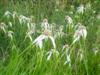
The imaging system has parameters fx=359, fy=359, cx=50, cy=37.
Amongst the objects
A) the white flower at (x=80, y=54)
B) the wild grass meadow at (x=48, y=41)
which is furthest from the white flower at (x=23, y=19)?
the white flower at (x=80, y=54)

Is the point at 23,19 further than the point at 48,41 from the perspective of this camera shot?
Yes

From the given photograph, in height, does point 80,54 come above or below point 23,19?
below

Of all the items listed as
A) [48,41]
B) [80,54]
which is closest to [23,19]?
[48,41]

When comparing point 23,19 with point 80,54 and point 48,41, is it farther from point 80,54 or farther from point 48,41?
point 80,54

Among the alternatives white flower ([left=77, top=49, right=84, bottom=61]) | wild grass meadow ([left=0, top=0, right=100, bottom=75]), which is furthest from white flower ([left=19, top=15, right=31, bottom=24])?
white flower ([left=77, top=49, right=84, bottom=61])

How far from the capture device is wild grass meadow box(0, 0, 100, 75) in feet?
8.18

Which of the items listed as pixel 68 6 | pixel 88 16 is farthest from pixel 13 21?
pixel 68 6

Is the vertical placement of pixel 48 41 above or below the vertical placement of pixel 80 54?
above

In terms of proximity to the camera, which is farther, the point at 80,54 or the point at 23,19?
the point at 23,19

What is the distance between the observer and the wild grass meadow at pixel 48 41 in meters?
2.49

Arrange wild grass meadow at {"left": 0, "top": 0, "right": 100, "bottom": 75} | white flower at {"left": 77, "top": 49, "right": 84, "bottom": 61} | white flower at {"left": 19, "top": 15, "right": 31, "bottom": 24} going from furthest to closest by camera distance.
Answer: white flower at {"left": 19, "top": 15, "right": 31, "bottom": 24}
white flower at {"left": 77, "top": 49, "right": 84, "bottom": 61}
wild grass meadow at {"left": 0, "top": 0, "right": 100, "bottom": 75}

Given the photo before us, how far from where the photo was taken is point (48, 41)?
2779mm

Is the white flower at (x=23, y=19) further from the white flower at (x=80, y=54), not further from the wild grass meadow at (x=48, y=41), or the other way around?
the white flower at (x=80, y=54)

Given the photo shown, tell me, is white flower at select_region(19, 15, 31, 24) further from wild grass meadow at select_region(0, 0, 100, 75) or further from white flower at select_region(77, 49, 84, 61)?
white flower at select_region(77, 49, 84, 61)
